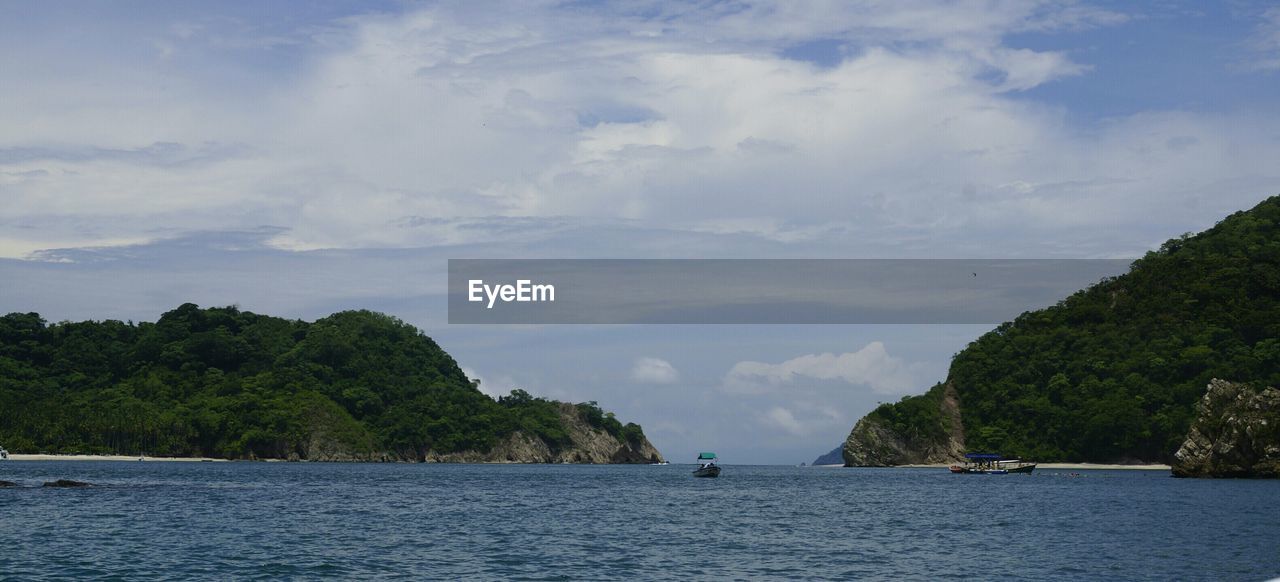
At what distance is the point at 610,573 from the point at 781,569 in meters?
7.34

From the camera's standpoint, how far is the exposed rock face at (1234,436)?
12975 cm

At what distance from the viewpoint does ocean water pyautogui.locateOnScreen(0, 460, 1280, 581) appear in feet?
Result: 158

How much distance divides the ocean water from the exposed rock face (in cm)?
2709

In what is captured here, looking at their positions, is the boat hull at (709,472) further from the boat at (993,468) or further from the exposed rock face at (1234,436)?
the exposed rock face at (1234,436)

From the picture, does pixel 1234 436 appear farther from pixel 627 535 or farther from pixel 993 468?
pixel 627 535

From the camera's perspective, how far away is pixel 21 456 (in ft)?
650

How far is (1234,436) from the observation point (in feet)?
435

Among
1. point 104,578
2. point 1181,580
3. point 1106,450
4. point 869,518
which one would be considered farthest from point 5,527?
point 1106,450

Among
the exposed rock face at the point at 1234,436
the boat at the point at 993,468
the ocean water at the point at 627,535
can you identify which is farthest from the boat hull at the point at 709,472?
the ocean water at the point at 627,535

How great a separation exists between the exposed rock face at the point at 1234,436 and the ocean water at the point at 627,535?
27089mm

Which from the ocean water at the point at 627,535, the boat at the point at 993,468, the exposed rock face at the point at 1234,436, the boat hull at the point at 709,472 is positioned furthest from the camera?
the boat at the point at 993,468

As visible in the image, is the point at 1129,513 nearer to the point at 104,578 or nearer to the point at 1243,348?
the point at 104,578

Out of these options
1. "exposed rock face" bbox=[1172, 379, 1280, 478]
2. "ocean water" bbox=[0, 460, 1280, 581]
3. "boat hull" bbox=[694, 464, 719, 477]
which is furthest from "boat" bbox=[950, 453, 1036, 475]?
"ocean water" bbox=[0, 460, 1280, 581]

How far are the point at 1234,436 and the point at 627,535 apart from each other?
97299 millimetres
